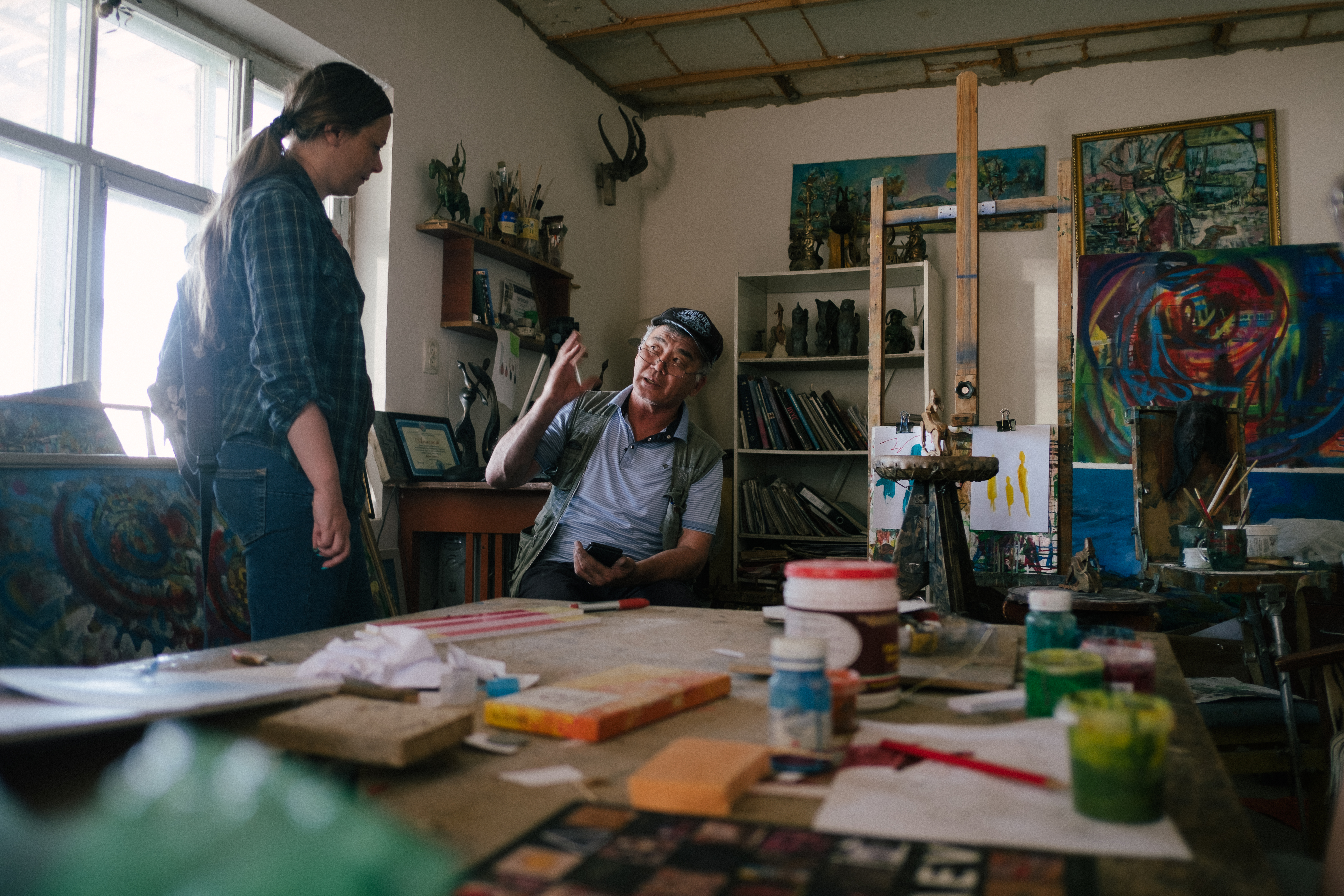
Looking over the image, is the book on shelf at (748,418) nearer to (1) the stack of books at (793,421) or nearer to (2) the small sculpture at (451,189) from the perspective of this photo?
(1) the stack of books at (793,421)

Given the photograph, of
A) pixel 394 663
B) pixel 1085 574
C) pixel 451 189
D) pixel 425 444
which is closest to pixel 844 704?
pixel 394 663

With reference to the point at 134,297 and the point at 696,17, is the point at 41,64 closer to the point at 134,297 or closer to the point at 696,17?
the point at 134,297

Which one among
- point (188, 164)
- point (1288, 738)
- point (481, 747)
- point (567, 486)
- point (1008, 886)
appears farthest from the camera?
point (188, 164)

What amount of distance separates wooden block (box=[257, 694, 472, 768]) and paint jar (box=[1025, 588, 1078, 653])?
64 centimetres

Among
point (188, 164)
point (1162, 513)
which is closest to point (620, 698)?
point (188, 164)

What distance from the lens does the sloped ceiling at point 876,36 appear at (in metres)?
3.85

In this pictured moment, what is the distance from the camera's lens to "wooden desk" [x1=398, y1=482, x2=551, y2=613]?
3029 millimetres

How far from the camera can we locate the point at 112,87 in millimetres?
2480

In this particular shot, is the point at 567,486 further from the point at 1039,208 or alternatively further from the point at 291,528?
the point at 1039,208

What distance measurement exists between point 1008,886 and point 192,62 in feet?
10.1

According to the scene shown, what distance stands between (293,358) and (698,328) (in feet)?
3.75

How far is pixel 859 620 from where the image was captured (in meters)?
0.88

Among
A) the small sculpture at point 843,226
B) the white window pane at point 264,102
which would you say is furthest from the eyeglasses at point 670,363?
the small sculpture at point 843,226

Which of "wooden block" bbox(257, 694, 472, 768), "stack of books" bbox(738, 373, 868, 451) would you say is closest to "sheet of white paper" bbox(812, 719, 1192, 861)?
"wooden block" bbox(257, 694, 472, 768)
